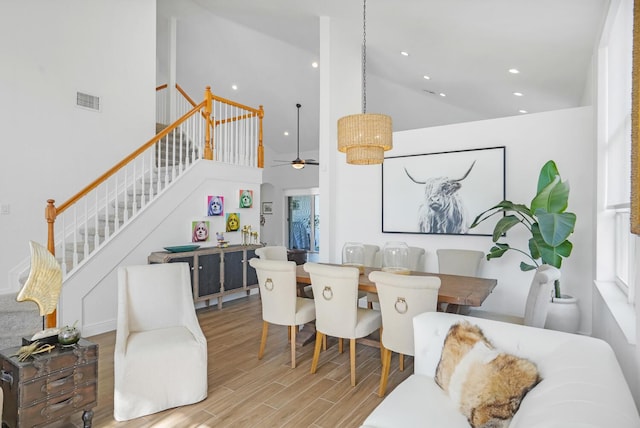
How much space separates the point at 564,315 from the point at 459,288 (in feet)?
4.19

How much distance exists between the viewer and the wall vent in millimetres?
4980

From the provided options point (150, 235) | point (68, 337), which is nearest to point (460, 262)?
point (68, 337)

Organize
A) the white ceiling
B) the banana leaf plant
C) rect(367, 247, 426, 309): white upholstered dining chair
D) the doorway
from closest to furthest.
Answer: the banana leaf plant, the white ceiling, rect(367, 247, 426, 309): white upholstered dining chair, the doorway

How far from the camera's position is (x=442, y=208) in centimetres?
466

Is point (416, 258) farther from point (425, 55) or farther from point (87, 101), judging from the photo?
point (87, 101)

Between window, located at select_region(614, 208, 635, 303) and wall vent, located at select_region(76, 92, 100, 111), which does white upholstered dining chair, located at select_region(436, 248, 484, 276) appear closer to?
window, located at select_region(614, 208, 635, 303)

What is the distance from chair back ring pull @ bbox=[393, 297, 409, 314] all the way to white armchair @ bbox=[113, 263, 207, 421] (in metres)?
1.45

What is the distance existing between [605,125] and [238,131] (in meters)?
5.32

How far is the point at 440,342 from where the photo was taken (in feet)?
6.58

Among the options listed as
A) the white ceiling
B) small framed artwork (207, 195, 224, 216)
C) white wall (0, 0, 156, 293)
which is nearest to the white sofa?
the white ceiling

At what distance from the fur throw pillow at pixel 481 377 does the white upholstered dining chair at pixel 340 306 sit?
3.49ft

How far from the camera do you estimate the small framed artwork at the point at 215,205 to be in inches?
225

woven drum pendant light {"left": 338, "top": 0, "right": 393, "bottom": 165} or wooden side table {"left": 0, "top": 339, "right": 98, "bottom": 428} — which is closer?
wooden side table {"left": 0, "top": 339, "right": 98, "bottom": 428}

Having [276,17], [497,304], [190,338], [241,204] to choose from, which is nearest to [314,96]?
[276,17]
